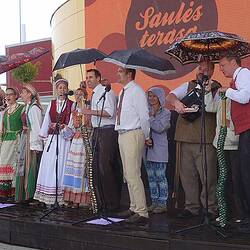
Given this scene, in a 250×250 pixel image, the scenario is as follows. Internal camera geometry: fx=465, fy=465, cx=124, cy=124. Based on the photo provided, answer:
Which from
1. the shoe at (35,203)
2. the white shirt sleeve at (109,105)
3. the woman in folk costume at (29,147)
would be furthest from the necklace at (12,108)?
the white shirt sleeve at (109,105)

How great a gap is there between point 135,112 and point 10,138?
2273mm

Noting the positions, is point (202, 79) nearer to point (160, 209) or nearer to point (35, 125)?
point (160, 209)

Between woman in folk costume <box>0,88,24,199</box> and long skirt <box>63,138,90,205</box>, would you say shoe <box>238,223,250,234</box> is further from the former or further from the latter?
woman in folk costume <box>0,88,24,199</box>

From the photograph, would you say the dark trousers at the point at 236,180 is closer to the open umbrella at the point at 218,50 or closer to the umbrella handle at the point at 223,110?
the open umbrella at the point at 218,50

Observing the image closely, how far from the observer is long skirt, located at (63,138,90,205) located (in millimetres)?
5445

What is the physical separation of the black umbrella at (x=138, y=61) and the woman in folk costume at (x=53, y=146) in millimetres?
1142

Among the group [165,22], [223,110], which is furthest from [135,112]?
[165,22]

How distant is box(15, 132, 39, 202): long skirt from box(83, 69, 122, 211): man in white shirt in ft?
3.60

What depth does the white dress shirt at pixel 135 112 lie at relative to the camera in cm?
459

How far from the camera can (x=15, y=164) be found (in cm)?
617

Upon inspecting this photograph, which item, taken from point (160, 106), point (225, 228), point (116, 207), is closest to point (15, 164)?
point (116, 207)

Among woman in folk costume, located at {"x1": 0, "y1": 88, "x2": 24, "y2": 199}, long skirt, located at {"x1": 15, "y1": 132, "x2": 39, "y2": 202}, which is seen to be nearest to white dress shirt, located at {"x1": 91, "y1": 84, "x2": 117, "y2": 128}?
long skirt, located at {"x1": 15, "y1": 132, "x2": 39, "y2": 202}

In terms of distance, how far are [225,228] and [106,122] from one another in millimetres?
1741

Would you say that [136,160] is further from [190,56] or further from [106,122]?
[190,56]
